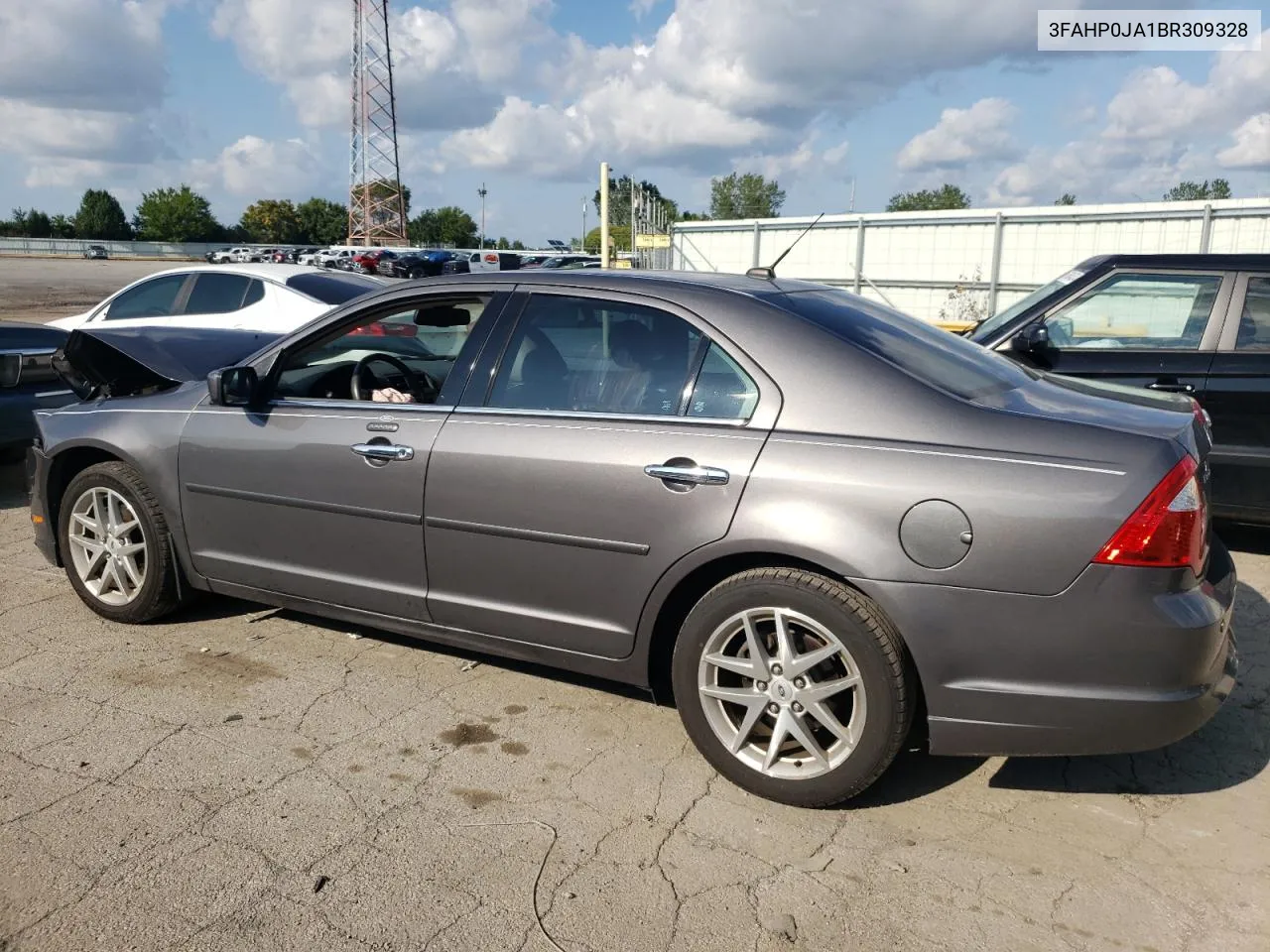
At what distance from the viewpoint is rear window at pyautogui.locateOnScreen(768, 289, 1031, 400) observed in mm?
3160

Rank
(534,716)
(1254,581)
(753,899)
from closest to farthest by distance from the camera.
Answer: (753,899) < (534,716) < (1254,581)

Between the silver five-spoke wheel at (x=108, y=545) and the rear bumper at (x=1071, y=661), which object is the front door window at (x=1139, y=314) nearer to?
the rear bumper at (x=1071, y=661)

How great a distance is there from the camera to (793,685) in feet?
9.78

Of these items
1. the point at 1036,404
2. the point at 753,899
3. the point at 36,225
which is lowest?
the point at 753,899

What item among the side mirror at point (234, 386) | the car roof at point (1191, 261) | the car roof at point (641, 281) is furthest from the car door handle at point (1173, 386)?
the side mirror at point (234, 386)

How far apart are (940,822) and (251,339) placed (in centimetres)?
456

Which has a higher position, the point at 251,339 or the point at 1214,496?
the point at 251,339

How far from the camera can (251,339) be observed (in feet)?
19.0

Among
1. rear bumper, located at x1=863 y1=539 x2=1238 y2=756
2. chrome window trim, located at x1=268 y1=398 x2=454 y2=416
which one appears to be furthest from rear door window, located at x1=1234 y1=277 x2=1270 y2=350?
chrome window trim, located at x1=268 y1=398 x2=454 y2=416

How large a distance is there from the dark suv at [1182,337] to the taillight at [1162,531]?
2.95 metres

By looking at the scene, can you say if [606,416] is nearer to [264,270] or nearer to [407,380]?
[407,380]

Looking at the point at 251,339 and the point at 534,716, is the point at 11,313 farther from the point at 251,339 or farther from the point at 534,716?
the point at 534,716

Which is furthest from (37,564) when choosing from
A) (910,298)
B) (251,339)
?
(910,298)

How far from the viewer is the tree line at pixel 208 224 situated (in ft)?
320
